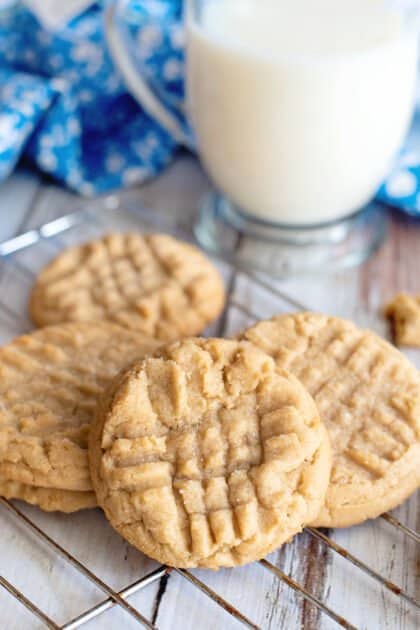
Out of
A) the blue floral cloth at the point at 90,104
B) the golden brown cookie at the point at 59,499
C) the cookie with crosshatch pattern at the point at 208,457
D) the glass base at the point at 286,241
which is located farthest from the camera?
the blue floral cloth at the point at 90,104

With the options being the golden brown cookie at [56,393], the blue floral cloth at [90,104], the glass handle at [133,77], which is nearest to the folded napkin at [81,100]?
the blue floral cloth at [90,104]

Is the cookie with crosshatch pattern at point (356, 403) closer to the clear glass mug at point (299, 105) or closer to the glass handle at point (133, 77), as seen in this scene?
the clear glass mug at point (299, 105)

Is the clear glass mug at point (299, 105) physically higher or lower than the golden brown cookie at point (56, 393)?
higher

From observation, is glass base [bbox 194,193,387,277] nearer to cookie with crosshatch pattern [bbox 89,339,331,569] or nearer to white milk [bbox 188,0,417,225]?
white milk [bbox 188,0,417,225]

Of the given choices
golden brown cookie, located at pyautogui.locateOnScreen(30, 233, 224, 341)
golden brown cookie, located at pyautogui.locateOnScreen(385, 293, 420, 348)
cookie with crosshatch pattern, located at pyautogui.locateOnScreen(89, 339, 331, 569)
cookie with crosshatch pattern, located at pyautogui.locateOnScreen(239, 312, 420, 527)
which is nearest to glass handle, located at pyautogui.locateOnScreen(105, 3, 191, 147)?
golden brown cookie, located at pyautogui.locateOnScreen(30, 233, 224, 341)

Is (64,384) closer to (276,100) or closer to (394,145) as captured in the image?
(276,100)

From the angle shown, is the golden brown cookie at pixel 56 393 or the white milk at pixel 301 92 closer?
the golden brown cookie at pixel 56 393

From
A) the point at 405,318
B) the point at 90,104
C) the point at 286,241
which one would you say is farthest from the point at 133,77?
the point at 405,318

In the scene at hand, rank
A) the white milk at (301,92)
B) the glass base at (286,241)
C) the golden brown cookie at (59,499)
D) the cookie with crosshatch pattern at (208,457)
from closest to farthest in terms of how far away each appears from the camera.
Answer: the cookie with crosshatch pattern at (208,457)
the golden brown cookie at (59,499)
the white milk at (301,92)
the glass base at (286,241)
